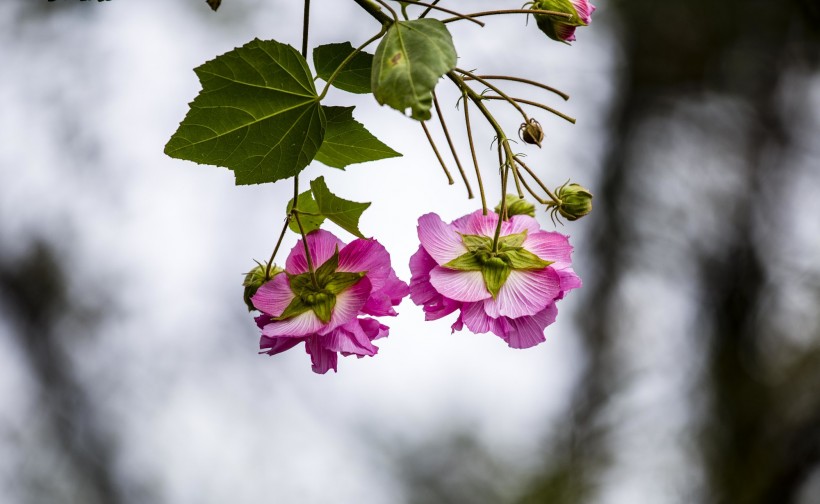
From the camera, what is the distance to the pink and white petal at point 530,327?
73cm

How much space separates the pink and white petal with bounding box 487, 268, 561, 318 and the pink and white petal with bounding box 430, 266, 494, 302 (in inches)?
0.6

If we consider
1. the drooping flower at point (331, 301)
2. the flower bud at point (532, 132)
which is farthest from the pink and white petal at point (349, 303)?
the flower bud at point (532, 132)

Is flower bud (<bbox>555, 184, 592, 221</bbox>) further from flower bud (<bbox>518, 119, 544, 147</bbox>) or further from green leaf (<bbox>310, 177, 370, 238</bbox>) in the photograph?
green leaf (<bbox>310, 177, 370, 238</bbox>)

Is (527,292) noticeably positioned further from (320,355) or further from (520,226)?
(320,355)

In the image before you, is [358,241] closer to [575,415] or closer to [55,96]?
[55,96]

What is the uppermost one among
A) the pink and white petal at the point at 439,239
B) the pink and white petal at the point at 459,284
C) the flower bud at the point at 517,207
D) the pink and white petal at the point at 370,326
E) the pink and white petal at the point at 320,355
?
the flower bud at the point at 517,207

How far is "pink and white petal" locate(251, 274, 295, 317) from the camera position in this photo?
0.77 metres

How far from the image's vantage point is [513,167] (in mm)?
697

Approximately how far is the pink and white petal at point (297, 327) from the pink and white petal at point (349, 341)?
2 centimetres

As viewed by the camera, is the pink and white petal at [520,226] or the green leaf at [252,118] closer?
the green leaf at [252,118]

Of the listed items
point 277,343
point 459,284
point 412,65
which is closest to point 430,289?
point 459,284

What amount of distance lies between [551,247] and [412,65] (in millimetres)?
258

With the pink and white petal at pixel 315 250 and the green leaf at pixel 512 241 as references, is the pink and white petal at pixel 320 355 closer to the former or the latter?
the pink and white petal at pixel 315 250

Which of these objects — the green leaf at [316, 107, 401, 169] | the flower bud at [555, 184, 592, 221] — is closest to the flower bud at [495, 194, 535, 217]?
the flower bud at [555, 184, 592, 221]
